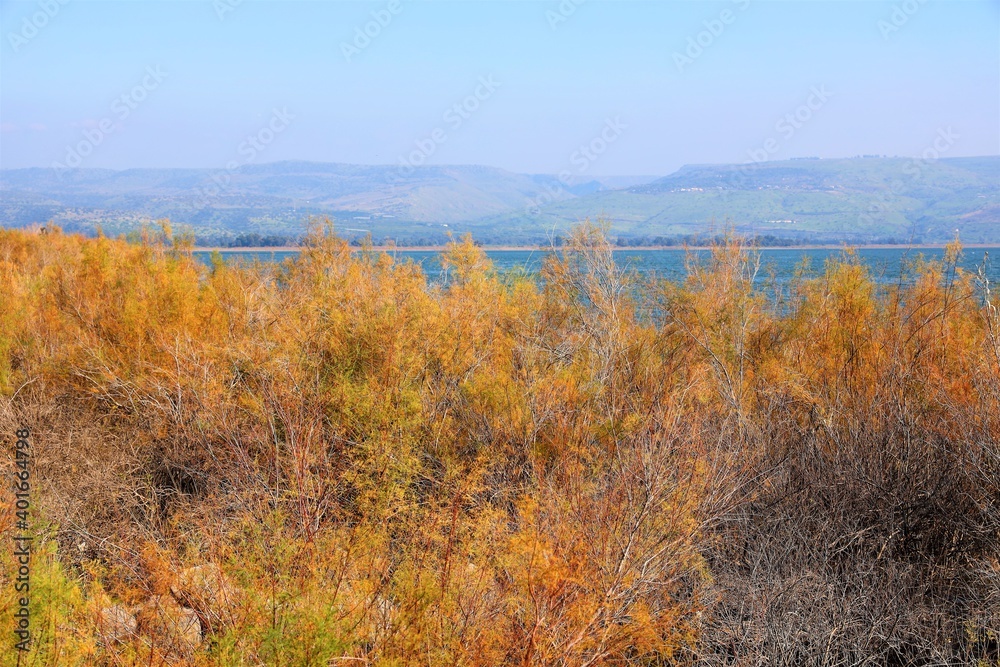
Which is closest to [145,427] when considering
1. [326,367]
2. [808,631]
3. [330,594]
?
[326,367]

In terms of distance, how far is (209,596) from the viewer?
5.65 meters

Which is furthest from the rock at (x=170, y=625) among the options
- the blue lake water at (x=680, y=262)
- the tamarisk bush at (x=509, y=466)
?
the blue lake water at (x=680, y=262)

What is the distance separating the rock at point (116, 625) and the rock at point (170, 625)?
95 millimetres

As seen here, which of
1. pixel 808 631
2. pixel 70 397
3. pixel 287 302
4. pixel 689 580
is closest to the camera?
pixel 808 631

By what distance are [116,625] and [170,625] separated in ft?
1.18

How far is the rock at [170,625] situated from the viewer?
5.13 metres

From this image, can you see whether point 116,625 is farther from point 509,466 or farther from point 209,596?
point 509,466

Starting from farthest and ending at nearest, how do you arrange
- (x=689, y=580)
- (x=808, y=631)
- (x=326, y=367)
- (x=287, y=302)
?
(x=287, y=302) < (x=326, y=367) < (x=689, y=580) < (x=808, y=631)

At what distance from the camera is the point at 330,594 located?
537 cm

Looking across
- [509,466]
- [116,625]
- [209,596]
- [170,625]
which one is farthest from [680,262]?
[116,625]

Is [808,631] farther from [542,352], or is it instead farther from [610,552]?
[542,352]

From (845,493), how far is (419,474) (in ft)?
16.2

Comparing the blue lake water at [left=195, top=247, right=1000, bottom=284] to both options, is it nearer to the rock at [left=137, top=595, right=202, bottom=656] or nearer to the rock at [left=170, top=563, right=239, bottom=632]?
the rock at [left=170, top=563, right=239, bottom=632]

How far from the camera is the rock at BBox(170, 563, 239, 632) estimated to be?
210 inches
